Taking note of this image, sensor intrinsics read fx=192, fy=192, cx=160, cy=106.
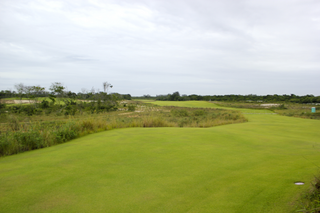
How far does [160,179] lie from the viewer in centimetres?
348

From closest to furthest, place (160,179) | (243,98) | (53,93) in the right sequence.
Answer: (160,179) → (53,93) → (243,98)

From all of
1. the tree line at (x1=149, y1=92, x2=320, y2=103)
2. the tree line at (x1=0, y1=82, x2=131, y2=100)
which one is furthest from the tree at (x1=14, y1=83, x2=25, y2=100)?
the tree line at (x1=149, y1=92, x2=320, y2=103)

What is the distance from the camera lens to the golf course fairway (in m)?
2.65

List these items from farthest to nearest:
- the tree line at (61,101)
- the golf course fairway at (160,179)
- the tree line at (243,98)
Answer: the tree line at (243,98), the tree line at (61,101), the golf course fairway at (160,179)

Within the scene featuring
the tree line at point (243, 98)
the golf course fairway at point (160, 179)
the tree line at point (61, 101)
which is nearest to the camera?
the golf course fairway at point (160, 179)

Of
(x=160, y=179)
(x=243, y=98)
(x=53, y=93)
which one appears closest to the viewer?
(x=160, y=179)

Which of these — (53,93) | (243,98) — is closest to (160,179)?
(53,93)

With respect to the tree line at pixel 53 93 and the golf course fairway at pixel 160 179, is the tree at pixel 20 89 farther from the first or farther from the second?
the golf course fairway at pixel 160 179

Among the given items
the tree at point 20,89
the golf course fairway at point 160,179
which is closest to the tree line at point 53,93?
the tree at point 20,89

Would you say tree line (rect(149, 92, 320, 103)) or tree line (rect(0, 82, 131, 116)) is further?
tree line (rect(149, 92, 320, 103))

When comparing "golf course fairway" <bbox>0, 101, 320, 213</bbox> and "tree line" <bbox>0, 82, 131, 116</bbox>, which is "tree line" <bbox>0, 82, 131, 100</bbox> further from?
"golf course fairway" <bbox>0, 101, 320, 213</bbox>

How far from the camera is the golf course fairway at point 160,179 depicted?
2650mm

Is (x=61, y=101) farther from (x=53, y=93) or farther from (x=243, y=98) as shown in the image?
(x=243, y=98)

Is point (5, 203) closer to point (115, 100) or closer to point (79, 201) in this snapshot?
point (79, 201)
